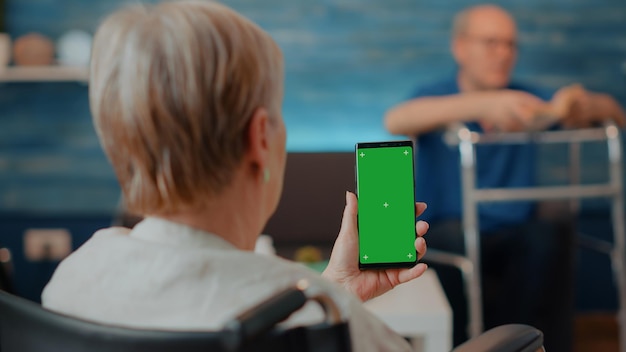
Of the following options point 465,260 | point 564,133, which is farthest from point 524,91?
point 465,260

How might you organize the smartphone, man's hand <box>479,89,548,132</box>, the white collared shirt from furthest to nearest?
man's hand <box>479,89,548,132</box>, the smartphone, the white collared shirt

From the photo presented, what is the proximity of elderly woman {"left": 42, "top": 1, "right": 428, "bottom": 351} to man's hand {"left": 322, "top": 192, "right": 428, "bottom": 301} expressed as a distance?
0.13 m

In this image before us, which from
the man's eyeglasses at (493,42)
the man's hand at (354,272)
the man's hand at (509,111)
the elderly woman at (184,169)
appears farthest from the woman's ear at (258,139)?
the man's eyeglasses at (493,42)

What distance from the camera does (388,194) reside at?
2.77 feet

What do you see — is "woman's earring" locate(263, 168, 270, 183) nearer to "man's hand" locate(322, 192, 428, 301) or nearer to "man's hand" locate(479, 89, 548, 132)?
"man's hand" locate(322, 192, 428, 301)

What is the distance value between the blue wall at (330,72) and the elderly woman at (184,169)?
3005 mm

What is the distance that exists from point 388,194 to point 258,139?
15 centimetres

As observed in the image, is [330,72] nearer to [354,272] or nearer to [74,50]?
[74,50]

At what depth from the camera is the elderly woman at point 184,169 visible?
712 millimetres

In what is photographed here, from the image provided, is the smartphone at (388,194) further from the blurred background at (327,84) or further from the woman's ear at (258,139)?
the blurred background at (327,84)

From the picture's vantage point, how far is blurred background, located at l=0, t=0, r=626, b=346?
3.78 metres

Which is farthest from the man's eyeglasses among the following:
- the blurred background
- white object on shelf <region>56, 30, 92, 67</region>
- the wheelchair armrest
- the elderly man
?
the wheelchair armrest

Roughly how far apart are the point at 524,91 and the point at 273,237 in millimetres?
1038

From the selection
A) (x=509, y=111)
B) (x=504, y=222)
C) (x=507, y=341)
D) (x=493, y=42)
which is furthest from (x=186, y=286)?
(x=493, y=42)
